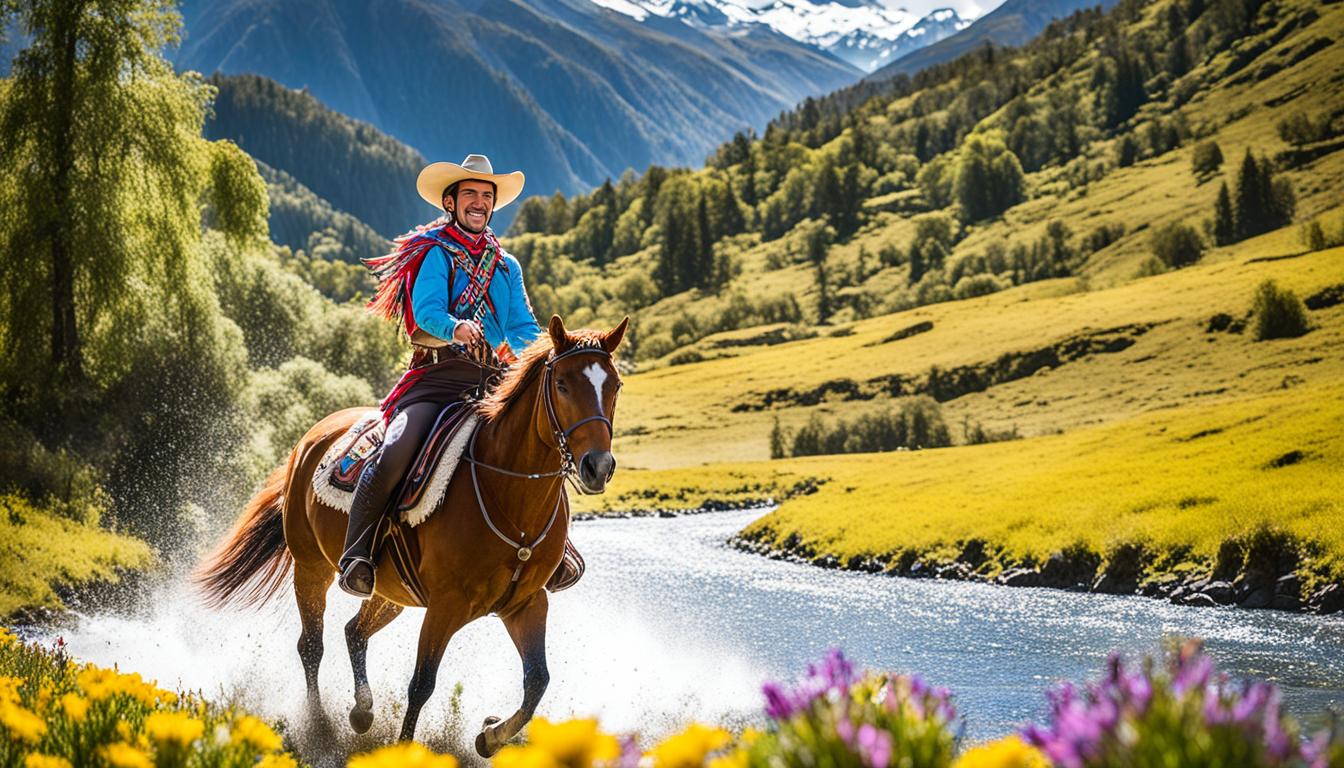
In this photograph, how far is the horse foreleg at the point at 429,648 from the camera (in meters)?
9.59

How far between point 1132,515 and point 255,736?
4063 centimetres

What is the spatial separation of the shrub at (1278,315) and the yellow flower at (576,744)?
336 feet

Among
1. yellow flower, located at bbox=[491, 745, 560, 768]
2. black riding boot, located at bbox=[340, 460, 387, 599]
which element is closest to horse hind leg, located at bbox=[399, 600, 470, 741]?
black riding boot, located at bbox=[340, 460, 387, 599]

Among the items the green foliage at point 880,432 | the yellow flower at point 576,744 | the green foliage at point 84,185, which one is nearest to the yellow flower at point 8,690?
the yellow flower at point 576,744

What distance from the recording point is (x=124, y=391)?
28531 millimetres

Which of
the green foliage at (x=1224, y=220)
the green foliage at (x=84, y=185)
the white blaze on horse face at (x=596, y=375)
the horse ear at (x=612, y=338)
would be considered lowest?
the white blaze on horse face at (x=596, y=375)

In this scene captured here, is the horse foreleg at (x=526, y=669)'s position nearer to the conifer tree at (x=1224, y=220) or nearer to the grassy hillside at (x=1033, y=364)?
the grassy hillside at (x=1033, y=364)

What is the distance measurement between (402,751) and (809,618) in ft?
102

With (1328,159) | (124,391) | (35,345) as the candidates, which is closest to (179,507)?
(124,391)

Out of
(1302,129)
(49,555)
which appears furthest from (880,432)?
(1302,129)

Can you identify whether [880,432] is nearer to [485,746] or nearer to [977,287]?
[977,287]

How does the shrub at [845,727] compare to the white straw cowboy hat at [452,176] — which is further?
the white straw cowboy hat at [452,176]

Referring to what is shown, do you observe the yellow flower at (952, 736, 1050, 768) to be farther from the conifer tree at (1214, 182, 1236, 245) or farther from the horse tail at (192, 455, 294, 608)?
the conifer tree at (1214, 182, 1236, 245)

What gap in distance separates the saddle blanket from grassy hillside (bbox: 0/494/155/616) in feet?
42.3
